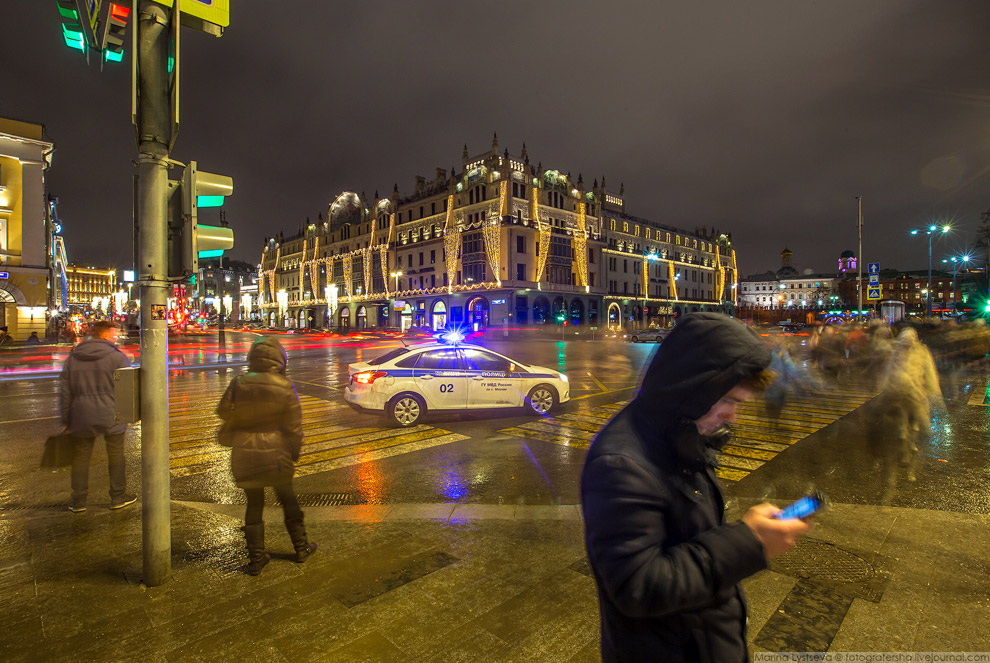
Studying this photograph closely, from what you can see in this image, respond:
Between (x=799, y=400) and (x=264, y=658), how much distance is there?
45.5ft

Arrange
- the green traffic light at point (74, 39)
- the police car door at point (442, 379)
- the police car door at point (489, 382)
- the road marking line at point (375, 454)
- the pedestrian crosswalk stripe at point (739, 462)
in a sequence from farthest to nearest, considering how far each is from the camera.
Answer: the police car door at point (489, 382) < the police car door at point (442, 379) < the road marking line at point (375, 454) < the pedestrian crosswalk stripe at point (739, 462) < the green traffic light at point (74, 39)

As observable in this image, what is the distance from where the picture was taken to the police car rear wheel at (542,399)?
11.2 metres

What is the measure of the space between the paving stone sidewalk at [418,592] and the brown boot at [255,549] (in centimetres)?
10

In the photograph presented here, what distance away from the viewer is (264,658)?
3123 millimetres

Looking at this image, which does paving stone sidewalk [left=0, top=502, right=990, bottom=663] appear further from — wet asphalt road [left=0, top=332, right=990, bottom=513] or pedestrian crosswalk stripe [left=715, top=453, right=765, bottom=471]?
pedestrian crosswalk stripe [left=715, top=453, right=765, bottom=471]

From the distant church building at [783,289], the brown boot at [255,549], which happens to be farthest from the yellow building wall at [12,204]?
the distant church building at [783,289]

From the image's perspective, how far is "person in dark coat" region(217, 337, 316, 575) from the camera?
4.21 meters

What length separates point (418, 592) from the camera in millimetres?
3867

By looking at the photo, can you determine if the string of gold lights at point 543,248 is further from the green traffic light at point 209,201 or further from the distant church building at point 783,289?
the distant church building at point 783,289

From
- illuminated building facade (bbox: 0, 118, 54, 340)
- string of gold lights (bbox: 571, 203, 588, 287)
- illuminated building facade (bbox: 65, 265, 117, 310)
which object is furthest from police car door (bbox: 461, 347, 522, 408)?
illuminated building facade (bbox: 65, 265, 117, 310)

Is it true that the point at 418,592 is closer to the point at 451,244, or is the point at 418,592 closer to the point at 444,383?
the point at 444,383

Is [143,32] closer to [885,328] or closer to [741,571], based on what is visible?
[741,571]

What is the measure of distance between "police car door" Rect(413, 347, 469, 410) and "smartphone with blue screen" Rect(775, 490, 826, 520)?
8867 millimetres

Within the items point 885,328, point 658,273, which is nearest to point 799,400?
point 885,328
